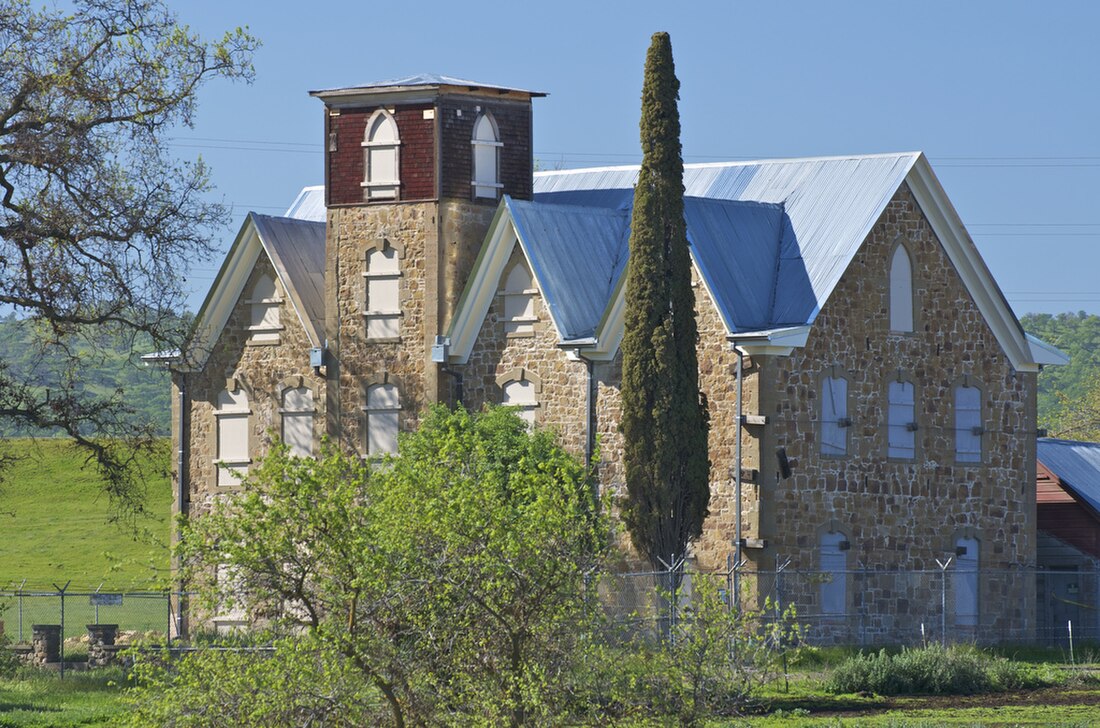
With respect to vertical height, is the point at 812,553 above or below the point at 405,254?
below

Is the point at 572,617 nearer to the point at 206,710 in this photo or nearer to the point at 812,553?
the point at 206,710

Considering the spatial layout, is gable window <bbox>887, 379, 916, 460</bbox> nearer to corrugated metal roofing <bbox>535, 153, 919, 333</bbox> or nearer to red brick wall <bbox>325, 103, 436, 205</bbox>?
corrugated metal roofing <bbox>535, 153, 919, 333</bbox>

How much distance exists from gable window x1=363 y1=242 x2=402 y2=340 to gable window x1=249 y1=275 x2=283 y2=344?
2633 millimetres

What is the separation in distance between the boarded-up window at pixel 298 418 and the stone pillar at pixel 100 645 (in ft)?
23.4

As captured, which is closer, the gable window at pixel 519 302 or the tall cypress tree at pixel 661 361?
the tall cypress tree at pixel 661 361

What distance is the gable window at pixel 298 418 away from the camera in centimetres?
4841

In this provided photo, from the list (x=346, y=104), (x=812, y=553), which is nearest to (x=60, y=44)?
(x=346, y=104)

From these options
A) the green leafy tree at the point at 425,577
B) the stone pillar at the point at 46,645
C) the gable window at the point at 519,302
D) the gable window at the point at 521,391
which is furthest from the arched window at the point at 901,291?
the green leafy tree at the point at 425,577

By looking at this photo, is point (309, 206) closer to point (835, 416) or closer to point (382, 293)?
point (382, 293)

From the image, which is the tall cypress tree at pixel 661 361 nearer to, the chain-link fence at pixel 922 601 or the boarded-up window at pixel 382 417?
the chain-link fence at pixel 922 601

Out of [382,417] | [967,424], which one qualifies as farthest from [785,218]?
[382,417]

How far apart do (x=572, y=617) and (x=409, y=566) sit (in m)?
1.81

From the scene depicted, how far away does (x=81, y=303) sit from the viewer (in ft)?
129

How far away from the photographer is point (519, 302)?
151ft
